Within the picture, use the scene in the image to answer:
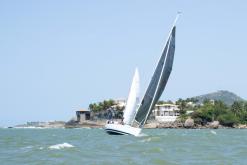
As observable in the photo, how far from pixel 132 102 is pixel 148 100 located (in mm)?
8952

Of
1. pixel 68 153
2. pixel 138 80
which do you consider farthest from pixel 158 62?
pixel 68 153

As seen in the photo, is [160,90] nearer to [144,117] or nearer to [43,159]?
[144,117]

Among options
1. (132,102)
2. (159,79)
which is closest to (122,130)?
(132,102)

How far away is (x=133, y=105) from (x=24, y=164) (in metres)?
45.7

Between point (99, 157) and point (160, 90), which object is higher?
point (160, 90)

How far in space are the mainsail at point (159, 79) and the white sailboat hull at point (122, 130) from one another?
1.68 metres

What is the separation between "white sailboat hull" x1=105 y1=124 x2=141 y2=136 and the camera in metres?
75.1

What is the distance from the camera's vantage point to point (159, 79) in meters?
71.0

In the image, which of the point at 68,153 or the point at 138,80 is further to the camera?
the point at 138,80

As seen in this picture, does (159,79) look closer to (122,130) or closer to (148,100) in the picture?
(148,100)

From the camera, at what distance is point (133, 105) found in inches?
3196

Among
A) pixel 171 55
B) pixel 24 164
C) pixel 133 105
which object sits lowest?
pixel 24 164

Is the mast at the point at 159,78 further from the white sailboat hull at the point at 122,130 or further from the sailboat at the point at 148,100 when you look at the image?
the white sailboat hull at the point at 122,130

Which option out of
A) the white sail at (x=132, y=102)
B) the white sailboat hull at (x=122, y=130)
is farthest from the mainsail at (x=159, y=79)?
the white sail at (x=132, y=102)
